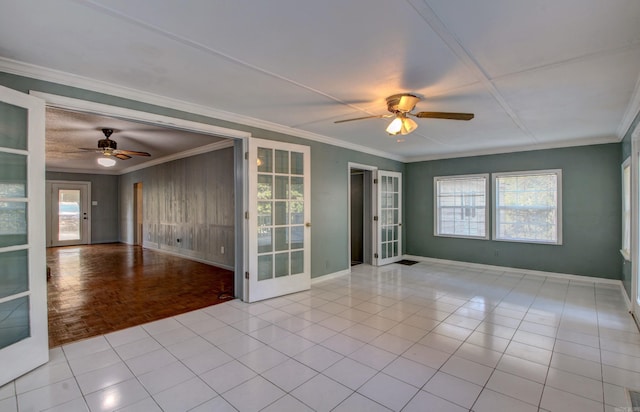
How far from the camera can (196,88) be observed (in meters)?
3.02

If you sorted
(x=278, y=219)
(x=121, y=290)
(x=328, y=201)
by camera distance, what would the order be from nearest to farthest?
(x=278, y=219)
(x=121, y=290)
(x=328, y=201)

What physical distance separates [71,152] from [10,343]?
6040 mm

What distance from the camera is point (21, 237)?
2393 mm

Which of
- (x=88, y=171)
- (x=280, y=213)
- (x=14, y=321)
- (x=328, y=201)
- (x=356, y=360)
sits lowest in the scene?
(x=356, y=360)

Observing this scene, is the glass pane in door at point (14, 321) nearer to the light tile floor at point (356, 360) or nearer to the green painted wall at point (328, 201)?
the light tile floor at point (356, 360)

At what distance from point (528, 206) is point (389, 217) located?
266 centimetres

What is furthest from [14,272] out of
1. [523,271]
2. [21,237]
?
[523,271]

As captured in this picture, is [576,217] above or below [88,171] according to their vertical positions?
below

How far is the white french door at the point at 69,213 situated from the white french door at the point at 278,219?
916cm

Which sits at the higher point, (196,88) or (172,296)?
(196,88)

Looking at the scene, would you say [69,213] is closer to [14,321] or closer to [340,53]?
[14,321]

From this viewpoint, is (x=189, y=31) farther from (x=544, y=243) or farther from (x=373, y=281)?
(x=544, y=243)

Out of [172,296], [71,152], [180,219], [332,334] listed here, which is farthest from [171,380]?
[71,152]

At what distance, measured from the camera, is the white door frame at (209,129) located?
8.95 ft
